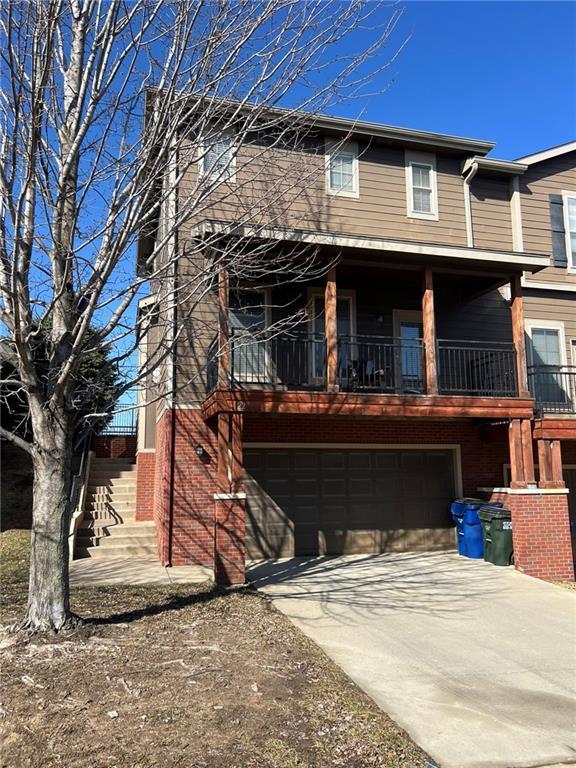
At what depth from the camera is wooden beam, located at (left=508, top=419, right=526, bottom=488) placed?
10.2 m

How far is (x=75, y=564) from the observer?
10.0m

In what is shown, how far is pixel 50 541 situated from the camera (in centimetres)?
575

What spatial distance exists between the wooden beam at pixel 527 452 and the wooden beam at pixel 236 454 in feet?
16.6

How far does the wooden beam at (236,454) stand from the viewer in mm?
8750

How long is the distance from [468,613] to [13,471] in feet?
41.2

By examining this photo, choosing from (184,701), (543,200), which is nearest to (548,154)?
(543,200)

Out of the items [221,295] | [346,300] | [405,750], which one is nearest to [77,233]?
[221,295]

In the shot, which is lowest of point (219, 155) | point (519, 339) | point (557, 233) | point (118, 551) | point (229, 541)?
point (118, 551)

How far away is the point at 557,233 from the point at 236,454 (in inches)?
381

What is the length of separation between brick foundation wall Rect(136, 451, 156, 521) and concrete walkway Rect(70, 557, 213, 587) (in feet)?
5.30

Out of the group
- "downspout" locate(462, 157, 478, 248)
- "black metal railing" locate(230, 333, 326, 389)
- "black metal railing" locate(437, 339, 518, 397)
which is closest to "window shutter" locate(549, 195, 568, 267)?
"downspout" locate(462, 157, 478, 248)

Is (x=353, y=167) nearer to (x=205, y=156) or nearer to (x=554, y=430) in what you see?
(x=205, y=156)

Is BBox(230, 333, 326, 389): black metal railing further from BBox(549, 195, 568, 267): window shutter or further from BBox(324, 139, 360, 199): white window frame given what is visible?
BBox(549, 195, 568, 267): window shutter

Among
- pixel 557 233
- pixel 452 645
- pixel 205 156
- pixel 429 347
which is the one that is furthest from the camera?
pixel 557 233
